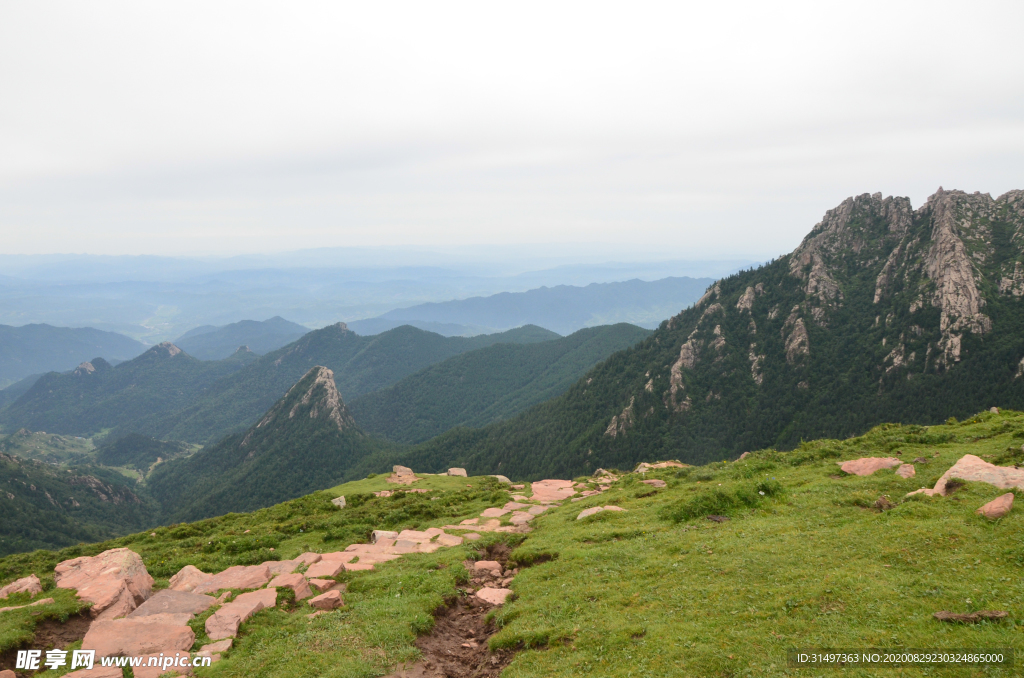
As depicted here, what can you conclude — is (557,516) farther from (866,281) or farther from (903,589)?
(866,281)

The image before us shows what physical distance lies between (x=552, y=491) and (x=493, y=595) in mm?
20397

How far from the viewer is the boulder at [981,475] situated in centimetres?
2010

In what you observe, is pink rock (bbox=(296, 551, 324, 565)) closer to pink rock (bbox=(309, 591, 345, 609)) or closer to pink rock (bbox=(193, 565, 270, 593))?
pink rock (bbox=(193, 565, 270, 593))

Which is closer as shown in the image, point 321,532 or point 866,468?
point 866,468

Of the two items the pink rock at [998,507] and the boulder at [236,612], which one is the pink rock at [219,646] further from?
the pink rock at [998,507]

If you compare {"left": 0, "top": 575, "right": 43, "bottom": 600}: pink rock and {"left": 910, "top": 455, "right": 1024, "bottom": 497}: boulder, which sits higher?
{"left": 910, "top": 455, "right": 1024, "bottom": 497}: boulder

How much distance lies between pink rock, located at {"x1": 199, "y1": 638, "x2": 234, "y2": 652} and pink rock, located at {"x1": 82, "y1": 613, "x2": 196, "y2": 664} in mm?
832

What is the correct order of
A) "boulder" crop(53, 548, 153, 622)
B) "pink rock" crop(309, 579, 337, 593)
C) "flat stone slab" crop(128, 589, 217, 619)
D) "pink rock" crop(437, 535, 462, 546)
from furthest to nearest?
"pink rock" crop(437, 535, 462, 546), "pink rock" crop(309, 579, 337, 593), "boulder" crop(53, 548, 153, 622), "flat stone slab" crop(128, 589, 217, 619)

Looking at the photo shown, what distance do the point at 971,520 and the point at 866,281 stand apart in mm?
155737

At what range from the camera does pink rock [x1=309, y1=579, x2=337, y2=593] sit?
22.5 metres

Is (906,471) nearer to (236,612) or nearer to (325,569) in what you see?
(325,569)

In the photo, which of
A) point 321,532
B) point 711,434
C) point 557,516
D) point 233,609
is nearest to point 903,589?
point 557,516

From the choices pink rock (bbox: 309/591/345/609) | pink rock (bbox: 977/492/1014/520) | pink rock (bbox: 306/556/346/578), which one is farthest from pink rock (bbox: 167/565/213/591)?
pink rock (bbox: 977/492/1014/520)

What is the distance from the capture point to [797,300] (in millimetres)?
145500
